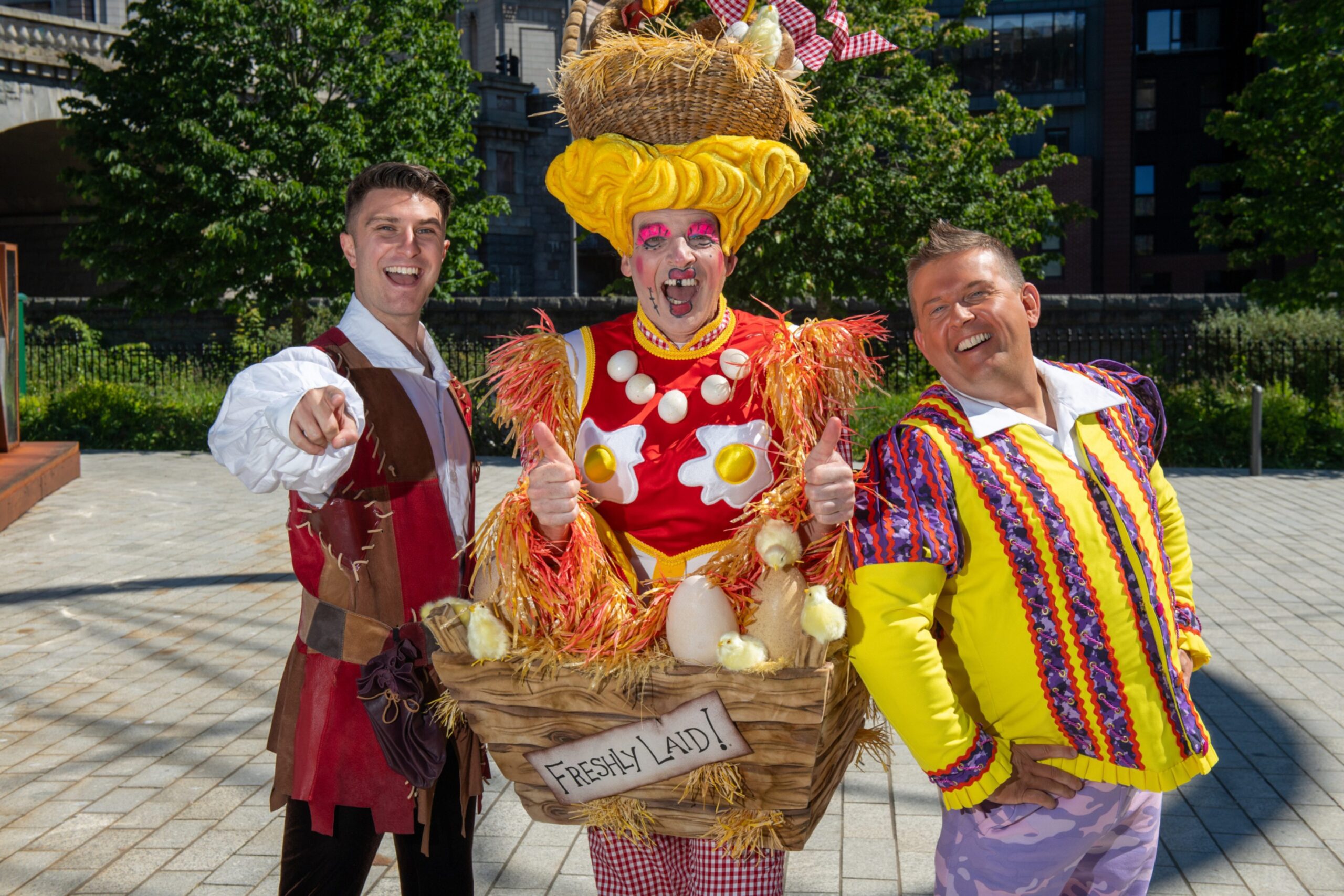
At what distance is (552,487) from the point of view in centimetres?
238

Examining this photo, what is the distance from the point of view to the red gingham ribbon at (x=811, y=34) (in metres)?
A: 2.76

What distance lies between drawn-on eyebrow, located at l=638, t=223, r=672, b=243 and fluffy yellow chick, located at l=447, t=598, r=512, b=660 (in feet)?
3.28

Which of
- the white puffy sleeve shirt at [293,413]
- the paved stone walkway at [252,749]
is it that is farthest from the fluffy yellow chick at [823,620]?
the paved stone walkway at [252,749]

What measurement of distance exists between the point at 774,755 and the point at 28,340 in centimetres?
2238

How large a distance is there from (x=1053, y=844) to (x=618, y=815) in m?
0.89

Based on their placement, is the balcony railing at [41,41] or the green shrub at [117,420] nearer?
the green shrub at [117,420]

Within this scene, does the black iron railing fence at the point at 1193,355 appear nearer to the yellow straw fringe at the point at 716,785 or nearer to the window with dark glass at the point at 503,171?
the yellow straw fringe at the point at 716,785

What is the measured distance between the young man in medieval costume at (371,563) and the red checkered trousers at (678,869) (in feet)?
1.32

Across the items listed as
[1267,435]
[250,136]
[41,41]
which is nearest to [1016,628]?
[1267,435]

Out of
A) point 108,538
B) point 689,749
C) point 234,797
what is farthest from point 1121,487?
point 108,538

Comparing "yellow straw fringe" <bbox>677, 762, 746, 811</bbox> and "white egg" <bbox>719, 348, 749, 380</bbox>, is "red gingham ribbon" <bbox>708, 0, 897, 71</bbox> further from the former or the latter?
"yellow straw fringe" <bbox>677, 762, 746, 811</bbox>

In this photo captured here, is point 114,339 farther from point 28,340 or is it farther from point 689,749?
point 689,749

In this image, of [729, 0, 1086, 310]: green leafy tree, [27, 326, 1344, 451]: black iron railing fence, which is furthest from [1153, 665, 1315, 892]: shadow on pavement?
[729, 0, 1086, 310]: green leafy tree

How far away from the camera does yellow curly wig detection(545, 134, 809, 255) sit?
2604 millimetres
